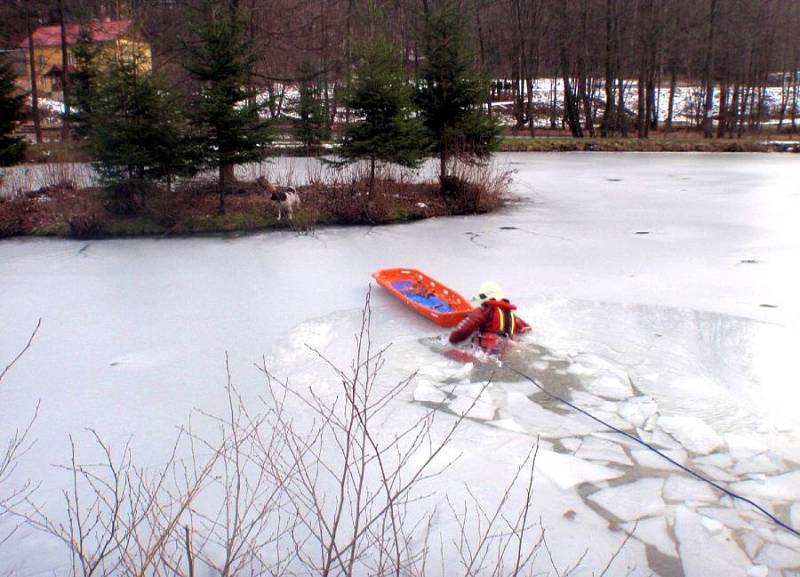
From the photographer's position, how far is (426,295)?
5.66m

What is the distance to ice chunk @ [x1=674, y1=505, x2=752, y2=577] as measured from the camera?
8.29 ft

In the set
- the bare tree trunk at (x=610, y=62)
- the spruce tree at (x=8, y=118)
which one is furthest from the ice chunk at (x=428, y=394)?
the bare tree trunk at (x=610, y=62)

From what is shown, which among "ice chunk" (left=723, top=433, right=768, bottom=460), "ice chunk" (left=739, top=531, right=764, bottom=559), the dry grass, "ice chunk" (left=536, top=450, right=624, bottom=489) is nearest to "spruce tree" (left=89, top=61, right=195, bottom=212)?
the dry grass

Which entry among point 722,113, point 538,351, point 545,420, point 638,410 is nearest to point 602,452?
point 545,420

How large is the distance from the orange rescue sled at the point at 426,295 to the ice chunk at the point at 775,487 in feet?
7.19

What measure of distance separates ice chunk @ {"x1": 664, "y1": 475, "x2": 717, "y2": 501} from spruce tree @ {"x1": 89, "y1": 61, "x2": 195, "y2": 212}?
7067 mm

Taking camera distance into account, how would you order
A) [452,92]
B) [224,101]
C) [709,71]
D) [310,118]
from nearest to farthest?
[224,101] < [452,92] < [310,118] < [709,71]

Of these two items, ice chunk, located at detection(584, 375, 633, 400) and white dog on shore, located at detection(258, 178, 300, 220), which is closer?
ice chunk, located at detection(584, 375, 633, 400)

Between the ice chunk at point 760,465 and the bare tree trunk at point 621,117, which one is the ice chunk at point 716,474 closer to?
the ice chunk at point 760,465

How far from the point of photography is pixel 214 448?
321cm

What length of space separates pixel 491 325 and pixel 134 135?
568 centimetres

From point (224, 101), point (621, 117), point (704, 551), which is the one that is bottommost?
point (704, 551)

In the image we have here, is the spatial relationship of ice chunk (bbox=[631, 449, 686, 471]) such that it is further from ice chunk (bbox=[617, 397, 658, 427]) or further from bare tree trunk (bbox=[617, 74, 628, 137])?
bare tree trunk (bbox=[617, 74, 628, 137])

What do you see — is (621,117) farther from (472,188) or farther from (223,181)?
(223,181)
